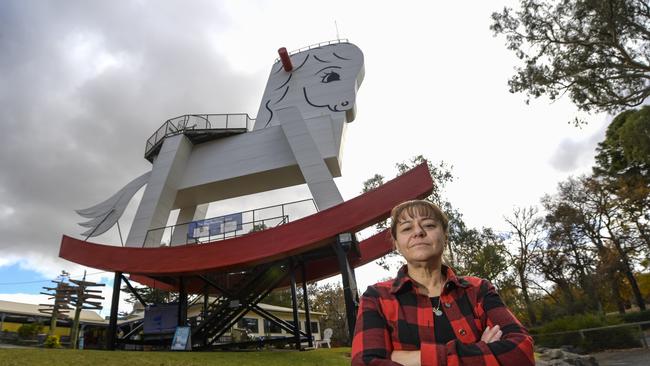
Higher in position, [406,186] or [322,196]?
[322,196]

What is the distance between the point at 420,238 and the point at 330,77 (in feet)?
44.8

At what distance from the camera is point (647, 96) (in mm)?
11406

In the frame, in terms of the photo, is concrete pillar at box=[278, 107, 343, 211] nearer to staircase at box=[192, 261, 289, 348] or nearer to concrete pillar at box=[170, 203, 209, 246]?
staircase at box=[192, 261, 289, 348]

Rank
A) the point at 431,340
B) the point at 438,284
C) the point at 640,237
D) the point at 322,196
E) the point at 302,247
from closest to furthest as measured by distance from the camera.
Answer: the point at 431,340, the point at 438,284, the point at 302,247, the point at 322,196, the point at 640,237

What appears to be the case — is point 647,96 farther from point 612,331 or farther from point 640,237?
point 640,237

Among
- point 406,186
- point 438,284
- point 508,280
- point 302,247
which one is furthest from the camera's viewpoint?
point 508,280

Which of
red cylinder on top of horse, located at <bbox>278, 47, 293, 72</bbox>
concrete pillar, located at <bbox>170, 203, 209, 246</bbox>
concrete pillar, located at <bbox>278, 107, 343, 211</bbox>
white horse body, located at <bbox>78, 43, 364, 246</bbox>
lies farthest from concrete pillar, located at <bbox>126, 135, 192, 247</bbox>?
red cylinder on top of horse, located at <bbox>278, 47, 293, 72</bbox>

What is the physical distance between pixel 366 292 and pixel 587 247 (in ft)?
108

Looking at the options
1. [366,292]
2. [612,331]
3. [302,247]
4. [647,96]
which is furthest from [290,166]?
[612,331]

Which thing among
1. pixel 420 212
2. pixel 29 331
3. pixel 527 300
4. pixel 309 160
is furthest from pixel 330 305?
pixel 420 212

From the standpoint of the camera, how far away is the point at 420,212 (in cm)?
187

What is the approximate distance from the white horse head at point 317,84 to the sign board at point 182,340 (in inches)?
313

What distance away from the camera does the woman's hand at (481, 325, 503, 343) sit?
151 cm

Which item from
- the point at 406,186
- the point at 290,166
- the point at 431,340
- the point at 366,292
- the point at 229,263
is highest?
the point at 290,166
